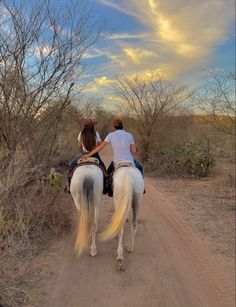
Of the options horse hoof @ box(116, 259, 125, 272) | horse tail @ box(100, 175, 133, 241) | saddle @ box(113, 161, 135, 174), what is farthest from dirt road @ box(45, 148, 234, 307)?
saddle @ box(113, 161, 135, 174)

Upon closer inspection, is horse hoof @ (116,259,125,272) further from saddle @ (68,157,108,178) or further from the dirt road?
saddle @ (68,157,108,178)

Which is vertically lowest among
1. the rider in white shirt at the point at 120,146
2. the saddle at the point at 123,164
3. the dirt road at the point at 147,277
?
the dirt road at the point at 147,277

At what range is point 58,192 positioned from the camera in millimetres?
8594

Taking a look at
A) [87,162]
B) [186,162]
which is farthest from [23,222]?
[186,162]

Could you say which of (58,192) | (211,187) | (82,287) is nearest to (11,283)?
(82,287)

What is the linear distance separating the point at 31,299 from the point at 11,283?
1.11ft

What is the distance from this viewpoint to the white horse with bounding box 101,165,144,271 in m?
6.78

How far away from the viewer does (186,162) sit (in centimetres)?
1784

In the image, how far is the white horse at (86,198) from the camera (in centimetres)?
697

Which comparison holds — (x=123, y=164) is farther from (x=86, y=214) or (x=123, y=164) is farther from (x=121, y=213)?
(x=86, y=214)

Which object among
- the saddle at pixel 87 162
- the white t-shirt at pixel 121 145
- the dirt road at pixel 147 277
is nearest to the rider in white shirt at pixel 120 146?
the white t-shirt at pixel 121 145

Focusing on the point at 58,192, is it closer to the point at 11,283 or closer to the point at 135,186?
the point at 135,186

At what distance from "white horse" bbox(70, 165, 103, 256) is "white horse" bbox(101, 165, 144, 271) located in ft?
1.00

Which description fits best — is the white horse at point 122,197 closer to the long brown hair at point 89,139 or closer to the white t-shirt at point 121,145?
the white t-shirt at point 121,145
